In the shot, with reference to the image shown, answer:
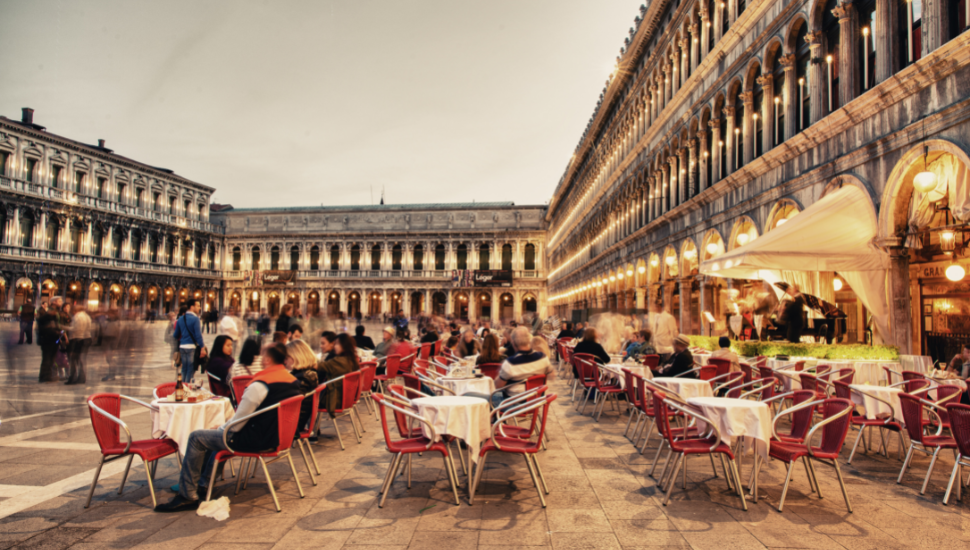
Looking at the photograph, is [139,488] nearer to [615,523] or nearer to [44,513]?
[44,513]

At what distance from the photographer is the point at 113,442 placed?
15.4ft

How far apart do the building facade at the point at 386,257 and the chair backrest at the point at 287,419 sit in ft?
189

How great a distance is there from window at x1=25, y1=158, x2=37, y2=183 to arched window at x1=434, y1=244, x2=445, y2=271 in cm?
3519

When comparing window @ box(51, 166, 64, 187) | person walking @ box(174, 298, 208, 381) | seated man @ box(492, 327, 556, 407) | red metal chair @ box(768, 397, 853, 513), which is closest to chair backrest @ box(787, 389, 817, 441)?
red metal chair @ box(768, 397, 853, 513)

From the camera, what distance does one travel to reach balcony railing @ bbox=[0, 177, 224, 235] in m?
40.5

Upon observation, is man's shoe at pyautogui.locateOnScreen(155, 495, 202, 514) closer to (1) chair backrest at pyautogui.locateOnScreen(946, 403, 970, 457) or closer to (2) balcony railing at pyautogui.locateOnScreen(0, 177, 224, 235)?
(1) chair backrest at pyautogui.locateOnScreen(946, 403, 970, 457)

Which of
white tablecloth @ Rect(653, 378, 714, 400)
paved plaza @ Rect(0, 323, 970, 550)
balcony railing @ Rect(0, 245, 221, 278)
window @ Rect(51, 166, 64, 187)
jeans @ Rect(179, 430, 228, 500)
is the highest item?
window @ Rect(51, 166, 64, 187)

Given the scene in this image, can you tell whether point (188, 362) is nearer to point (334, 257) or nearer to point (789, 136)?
point (789, 136)

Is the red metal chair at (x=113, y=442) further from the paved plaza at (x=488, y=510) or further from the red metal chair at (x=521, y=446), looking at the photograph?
the red metal chair at (x=521, y=446)

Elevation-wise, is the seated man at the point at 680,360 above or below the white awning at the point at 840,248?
below

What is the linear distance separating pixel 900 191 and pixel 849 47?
3.15 meters

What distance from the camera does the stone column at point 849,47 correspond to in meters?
10.5

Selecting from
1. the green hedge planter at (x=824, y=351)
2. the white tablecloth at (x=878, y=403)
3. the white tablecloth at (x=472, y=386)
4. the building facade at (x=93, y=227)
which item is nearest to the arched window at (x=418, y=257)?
the building facade at (x=93, y=227)

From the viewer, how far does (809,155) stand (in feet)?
38.0
